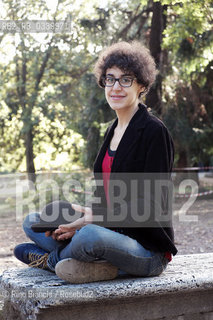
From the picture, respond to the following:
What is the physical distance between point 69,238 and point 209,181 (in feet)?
56.8

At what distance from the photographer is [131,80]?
9.28 feet

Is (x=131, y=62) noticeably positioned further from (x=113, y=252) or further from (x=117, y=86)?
(x=113, y=252)

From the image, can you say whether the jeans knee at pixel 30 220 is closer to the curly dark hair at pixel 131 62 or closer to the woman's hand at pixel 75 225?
the woman's hand at pixel 75 225

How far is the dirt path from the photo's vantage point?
6.42 meters

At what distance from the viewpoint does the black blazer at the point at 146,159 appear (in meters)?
2.58

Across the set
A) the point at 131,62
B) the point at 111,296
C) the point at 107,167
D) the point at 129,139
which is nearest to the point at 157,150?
the point at 129,139

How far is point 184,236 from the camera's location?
7848mm

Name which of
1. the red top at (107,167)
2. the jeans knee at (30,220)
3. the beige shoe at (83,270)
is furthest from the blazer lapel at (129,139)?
the jeans knee at (30,220)

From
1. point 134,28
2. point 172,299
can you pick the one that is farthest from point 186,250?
point 134,28

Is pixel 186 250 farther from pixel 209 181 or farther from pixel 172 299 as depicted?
pixel 209 181

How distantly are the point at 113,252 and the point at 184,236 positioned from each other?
18.4 feet

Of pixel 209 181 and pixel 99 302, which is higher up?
pixel 99 302

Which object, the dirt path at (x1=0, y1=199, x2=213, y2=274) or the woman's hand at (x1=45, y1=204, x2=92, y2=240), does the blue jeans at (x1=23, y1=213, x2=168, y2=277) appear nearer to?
the woman's hand at (x1=45, y1=204, x2=92, y2=240)

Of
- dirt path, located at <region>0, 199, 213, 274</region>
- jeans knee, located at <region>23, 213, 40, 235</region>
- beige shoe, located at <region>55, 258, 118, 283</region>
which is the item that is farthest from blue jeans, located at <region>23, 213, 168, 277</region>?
dirt path, located at <region>0, 199, 213, 274</region>
